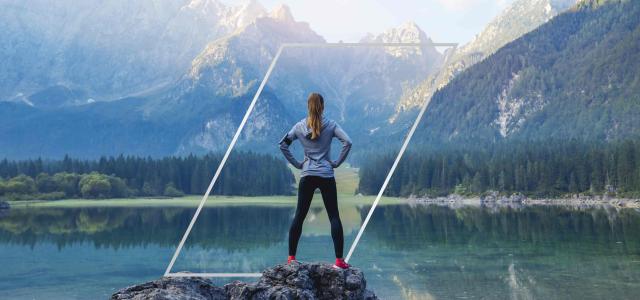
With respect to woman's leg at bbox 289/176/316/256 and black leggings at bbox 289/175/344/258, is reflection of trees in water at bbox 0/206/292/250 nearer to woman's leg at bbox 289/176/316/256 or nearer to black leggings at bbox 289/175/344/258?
woman's leg at bbox 289/176/316/256

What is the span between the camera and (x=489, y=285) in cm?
3809

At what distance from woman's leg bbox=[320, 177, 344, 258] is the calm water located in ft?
6.15

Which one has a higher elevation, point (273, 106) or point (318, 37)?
point (318, 37)

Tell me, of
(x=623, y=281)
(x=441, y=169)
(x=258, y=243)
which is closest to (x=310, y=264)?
(x=258, y=243)

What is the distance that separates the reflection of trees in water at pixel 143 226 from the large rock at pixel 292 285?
2.65m

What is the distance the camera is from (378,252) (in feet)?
168

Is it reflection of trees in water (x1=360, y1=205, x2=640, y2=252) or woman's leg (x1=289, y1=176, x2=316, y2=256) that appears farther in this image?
reflection of trees in water (x1=360, y1=205, x2=640, y2=252)

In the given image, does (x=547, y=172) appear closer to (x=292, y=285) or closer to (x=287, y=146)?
(x=287, y=146)

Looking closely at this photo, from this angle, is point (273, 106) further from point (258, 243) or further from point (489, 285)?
point (489, 285)

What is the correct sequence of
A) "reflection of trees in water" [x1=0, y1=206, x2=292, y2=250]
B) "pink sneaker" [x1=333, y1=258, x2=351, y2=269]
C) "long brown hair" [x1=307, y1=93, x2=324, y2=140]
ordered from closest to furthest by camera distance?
"long brown hair" [x1=307, y1=93, x2=324, y2=140], "pink sneaker" [x1=333, y1=258, x2=351, y2=269], "reflection of trees in water" [x1=0, y1=206, x2=292, y2=250]

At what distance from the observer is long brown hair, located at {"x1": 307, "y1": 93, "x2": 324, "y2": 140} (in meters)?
9.79

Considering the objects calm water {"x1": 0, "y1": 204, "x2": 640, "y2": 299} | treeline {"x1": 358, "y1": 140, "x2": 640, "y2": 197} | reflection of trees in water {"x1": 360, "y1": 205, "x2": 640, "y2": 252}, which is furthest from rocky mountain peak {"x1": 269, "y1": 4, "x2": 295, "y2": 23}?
treeline {"x1": 358, "y1": 140, "x2": 640, "y2": 197}

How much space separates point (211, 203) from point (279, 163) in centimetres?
178

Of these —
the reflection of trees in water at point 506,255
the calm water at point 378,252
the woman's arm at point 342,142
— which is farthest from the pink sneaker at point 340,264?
the reflection of trees in water at point 506,255
